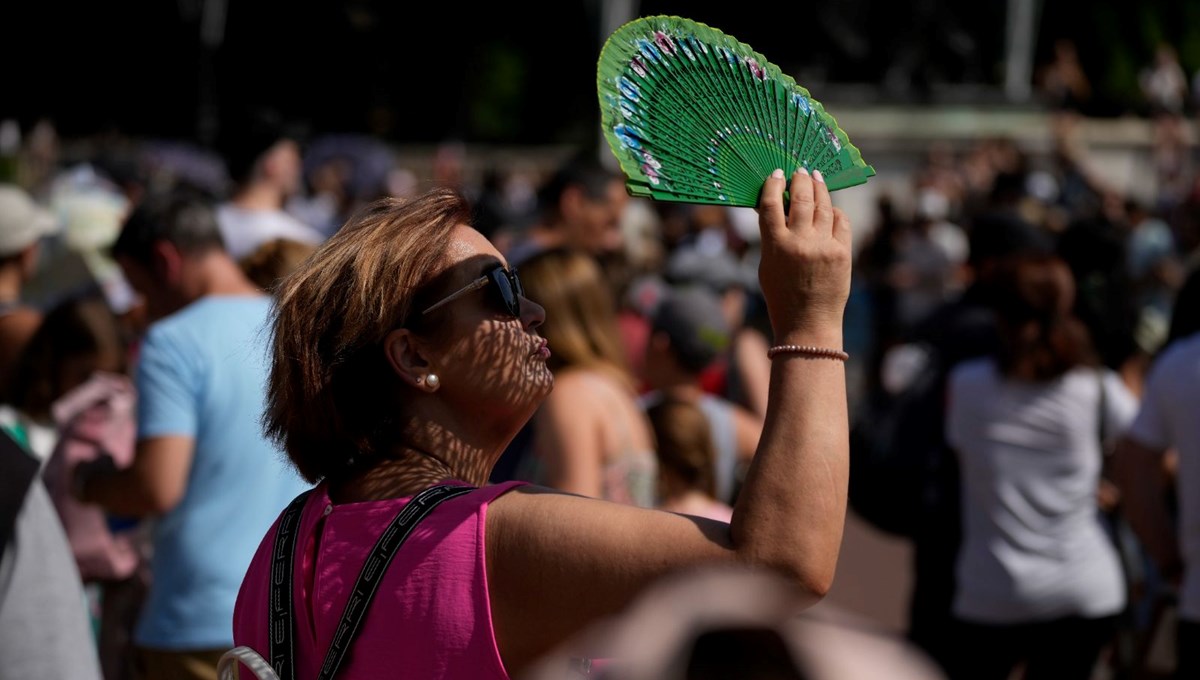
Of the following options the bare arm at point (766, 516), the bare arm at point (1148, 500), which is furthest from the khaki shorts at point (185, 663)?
the bare arm at point (1148, 500)

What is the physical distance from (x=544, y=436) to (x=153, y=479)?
0.97 m

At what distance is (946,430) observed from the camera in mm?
4727

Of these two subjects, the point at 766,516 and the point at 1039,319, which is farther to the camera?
the point at 1039,319

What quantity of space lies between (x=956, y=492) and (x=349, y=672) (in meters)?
3.28

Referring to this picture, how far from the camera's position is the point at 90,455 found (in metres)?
4.18

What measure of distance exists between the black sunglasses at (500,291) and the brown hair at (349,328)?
4 cm

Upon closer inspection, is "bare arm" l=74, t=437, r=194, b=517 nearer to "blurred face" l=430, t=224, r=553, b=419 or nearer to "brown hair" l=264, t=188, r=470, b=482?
"brown hair" l=264, t=188, r=470, b=482

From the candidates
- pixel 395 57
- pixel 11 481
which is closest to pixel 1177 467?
pixel 11 481

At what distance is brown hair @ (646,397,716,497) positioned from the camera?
4.34 m

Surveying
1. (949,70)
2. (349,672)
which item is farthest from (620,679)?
(949,70)

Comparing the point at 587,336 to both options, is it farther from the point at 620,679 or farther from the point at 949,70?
the point at 949,70

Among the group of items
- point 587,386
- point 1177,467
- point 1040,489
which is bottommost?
point 1040,489

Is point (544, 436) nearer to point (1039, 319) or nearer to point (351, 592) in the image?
point (1039, 319)

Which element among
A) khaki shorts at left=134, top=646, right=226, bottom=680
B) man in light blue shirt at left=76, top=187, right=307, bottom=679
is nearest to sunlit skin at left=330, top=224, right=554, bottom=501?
man in light blue shirt at left=76, top=187, right=307, bottom=679
